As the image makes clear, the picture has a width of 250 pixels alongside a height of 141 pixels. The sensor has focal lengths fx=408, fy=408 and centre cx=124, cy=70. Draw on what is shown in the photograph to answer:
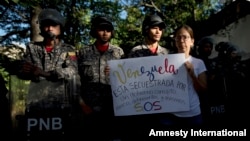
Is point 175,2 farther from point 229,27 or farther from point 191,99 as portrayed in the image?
point 191,99

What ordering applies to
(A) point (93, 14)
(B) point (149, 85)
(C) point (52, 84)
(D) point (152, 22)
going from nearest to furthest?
(C) point (52, 84), (B) point (149, 85), (D) point (152, 22), (A) point (93, 14)

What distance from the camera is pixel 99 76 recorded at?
4.51 meters

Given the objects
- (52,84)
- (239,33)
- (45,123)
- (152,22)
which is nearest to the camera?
(45,123)

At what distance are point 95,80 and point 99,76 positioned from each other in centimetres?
6

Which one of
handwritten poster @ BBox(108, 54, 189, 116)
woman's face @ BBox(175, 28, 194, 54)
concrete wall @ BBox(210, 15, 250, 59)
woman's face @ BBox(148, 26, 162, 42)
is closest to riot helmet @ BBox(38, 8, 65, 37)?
handwritten poster @ BBox(108, 54, 189, 116)

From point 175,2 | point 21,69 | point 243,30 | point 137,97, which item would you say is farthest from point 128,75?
point 175,2

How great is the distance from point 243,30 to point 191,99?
29.8ft

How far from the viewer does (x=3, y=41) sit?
10.7 m

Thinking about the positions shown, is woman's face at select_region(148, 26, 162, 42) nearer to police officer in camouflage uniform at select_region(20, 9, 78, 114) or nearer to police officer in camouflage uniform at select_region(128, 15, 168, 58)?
police officer in camouflage uniform at select_region(128, 15, 168, 58)

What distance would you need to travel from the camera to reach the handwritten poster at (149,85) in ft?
14.1

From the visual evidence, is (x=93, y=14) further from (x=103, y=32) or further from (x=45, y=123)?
(x=45, y=123)

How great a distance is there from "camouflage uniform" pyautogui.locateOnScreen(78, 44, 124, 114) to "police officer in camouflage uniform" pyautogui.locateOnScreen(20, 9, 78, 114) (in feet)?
0.72

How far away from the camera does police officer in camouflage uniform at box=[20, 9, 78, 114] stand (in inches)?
149

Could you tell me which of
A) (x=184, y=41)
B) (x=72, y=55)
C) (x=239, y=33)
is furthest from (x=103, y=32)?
(x=239, y=33)
